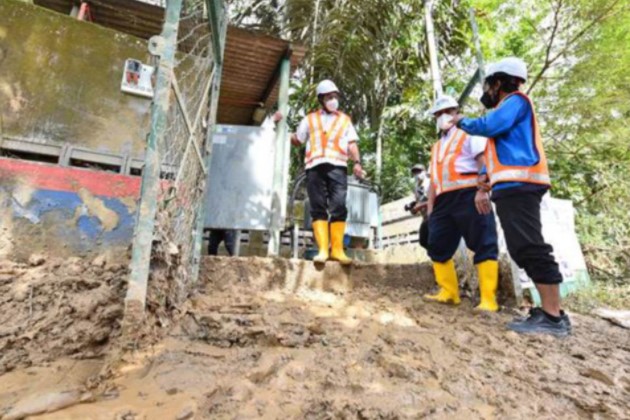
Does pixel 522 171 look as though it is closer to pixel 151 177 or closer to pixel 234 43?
pixel 151 177

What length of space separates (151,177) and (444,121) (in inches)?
96.5

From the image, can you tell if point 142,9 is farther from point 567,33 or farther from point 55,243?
point 567,33

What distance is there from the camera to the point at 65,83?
3172mm

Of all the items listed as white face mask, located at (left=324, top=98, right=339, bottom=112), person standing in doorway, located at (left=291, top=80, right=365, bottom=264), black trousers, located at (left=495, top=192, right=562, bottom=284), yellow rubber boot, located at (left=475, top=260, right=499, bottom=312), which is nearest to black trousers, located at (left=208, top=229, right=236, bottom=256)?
person standing in doorway, located at (left=291, top=80, right=365, bottom=264)

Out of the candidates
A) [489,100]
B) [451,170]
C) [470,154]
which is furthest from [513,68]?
[451,170]

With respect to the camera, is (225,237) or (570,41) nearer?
(225,237)

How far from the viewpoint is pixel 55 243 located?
2.62 metres

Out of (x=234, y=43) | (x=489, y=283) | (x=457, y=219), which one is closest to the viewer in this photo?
(x=489, y=283)

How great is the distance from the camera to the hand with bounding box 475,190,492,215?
8.77ft

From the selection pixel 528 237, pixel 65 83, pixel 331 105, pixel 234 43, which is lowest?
pixel 528 237

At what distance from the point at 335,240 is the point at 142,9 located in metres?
3.12

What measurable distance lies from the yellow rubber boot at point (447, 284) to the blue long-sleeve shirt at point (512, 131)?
0.77m

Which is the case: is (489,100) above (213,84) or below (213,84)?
below

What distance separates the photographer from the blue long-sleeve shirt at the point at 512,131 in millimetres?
2367
